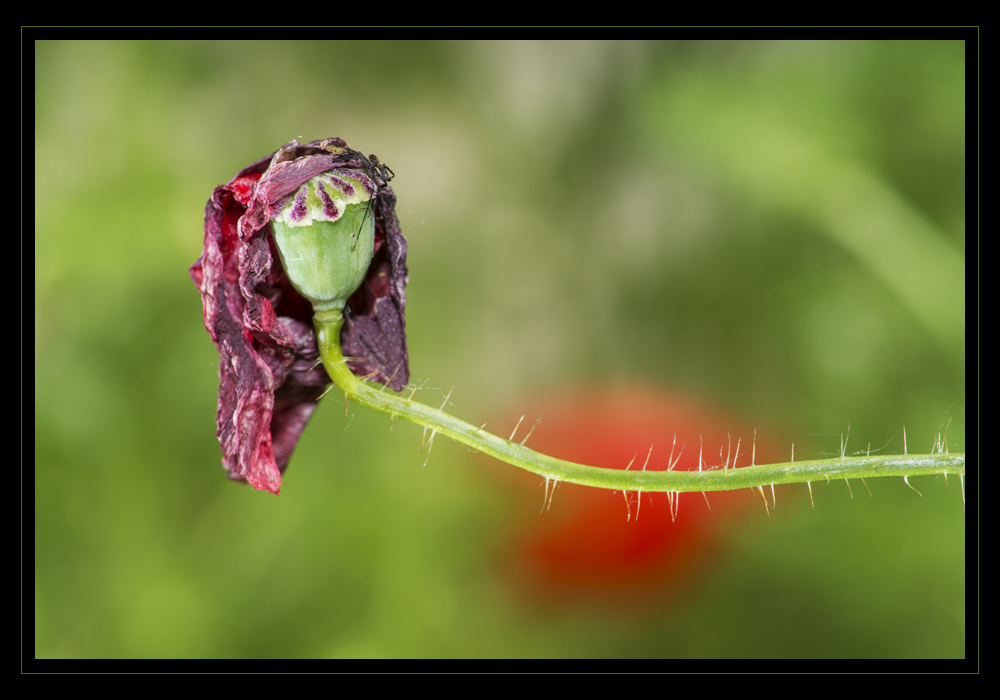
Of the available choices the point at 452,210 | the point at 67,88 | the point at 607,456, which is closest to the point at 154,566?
the point at 607,456

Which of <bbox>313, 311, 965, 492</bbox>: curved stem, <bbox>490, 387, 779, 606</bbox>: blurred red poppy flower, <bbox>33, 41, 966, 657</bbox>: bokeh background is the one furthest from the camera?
<bbox>490, 387, 779, 606</bbox>: blurred red poppy flower

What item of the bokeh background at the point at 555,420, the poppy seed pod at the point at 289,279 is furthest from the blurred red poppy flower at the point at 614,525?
the poppy seed pod at the point at 289,279

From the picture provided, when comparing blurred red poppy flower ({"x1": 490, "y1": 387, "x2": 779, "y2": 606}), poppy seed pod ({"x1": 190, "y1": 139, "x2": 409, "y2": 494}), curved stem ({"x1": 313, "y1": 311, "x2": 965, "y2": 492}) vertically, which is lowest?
blurred red poppy flower ({"x1": 490, "y1": 387, "x2": 779, "y2": 606})

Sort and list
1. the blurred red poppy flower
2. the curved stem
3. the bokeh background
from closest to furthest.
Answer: the curved stem, the bokeh background, the blurred red poppy flower

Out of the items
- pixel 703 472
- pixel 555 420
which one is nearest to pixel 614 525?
pixel 555 420

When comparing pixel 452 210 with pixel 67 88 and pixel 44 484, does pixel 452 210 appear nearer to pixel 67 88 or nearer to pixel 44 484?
pixel 67 88

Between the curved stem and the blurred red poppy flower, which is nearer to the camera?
the curved stem

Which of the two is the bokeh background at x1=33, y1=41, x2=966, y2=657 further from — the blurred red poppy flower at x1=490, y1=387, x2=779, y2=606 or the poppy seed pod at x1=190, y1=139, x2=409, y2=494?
the poppy seed pod at x1=190, y1=139, x2=409, y2=494

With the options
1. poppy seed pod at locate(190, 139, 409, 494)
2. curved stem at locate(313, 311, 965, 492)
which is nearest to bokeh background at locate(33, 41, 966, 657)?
poppy seed pod at locate(190, 139, 409, 494)
